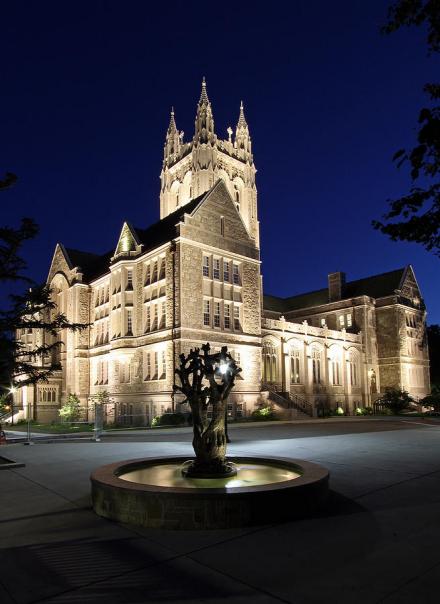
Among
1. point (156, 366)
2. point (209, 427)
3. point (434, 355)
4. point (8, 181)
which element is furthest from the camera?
point (434, 355)

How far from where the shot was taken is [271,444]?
1955 cm

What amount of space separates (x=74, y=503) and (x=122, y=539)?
113 inches

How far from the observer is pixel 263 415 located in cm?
3831

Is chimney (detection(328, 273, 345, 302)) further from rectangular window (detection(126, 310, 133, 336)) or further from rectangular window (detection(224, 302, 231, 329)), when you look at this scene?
rectangular window (detection(126, 310, 133, 336))

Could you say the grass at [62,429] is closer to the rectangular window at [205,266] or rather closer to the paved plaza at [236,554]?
the rectangular window at [205,266]

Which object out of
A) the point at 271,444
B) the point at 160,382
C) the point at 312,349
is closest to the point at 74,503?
the point at 271,444

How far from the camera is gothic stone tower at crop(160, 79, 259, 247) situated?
78125 mm

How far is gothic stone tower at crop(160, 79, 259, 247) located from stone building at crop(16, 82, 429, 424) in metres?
23.0

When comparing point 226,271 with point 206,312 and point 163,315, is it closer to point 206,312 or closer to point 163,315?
point 206,312

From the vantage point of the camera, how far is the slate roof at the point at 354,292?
61312 mm

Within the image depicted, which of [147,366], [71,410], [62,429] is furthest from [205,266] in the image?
[71,410]

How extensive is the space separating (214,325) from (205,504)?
30913 mm

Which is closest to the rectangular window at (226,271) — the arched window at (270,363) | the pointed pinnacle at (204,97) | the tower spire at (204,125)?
the arched window at (270,363)

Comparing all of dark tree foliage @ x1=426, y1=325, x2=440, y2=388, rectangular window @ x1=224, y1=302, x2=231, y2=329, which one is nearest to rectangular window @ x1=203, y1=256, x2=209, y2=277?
rectangular window @ x1=224, y1=302, x2=231, y2=329
